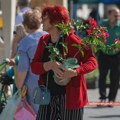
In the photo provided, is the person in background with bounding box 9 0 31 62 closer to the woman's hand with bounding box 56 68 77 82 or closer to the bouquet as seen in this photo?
the bouquet

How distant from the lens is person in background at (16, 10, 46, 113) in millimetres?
7707

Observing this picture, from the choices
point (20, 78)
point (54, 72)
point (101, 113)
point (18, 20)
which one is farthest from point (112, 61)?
point (54, 72)

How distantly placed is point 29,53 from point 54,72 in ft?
5.26

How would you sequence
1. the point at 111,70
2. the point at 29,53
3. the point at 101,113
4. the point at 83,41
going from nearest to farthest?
the point at 83,41, the point at 29,53, the point at 101,113, the point at 111,70

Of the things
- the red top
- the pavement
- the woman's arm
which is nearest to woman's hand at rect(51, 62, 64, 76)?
the red top

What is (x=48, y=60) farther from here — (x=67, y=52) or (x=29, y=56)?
(x=29, y=56)

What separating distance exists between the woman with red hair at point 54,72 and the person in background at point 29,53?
1.27m

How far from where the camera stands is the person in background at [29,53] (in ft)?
25.3

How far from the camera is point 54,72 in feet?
20.2

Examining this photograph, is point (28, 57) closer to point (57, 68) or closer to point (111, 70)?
point (57, 68)

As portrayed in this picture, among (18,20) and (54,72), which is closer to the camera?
(54,72)

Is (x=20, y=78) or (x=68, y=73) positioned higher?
(x=68, y=73)

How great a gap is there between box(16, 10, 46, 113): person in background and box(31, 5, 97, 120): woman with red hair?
127 centimetres

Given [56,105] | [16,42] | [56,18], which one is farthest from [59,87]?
[16,42]
